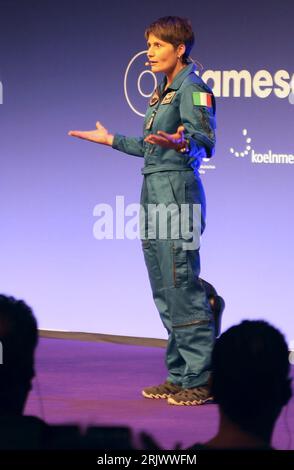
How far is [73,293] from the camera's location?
6398 millimetres

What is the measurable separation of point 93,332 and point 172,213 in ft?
7.58

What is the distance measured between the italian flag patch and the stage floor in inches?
49.8

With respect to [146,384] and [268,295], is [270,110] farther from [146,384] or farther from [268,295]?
[146,384]

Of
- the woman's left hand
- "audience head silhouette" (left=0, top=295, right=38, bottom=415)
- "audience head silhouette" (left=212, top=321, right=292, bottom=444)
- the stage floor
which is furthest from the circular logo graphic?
"audience head silhouette" (left=212, top=321, right=292, bottom=444)

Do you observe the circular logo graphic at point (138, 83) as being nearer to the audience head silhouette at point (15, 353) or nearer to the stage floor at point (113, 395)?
Result: the stage floor at point (113, 395)

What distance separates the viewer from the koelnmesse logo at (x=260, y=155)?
584 cm

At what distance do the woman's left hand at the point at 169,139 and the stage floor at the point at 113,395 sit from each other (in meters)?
1.07

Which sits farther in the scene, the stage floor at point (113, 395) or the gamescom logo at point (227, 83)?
the gamescom logo at point (227, 83)

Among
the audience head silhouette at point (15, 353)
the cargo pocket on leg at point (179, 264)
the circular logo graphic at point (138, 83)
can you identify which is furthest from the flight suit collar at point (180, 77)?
the audience head silhouette at point (15, 353)

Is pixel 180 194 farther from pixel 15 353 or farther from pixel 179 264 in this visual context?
pixel 15 353

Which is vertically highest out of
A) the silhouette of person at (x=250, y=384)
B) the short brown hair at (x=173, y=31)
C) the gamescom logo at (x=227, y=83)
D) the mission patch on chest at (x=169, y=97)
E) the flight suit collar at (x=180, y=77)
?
the gamescom logo at (x=227, y=83)

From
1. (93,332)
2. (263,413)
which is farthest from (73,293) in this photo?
(263,413)

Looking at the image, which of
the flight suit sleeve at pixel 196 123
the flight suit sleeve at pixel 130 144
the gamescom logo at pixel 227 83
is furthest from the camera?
the gamescom logo at pixel 227 83

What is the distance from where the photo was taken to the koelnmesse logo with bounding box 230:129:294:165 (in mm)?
5836
